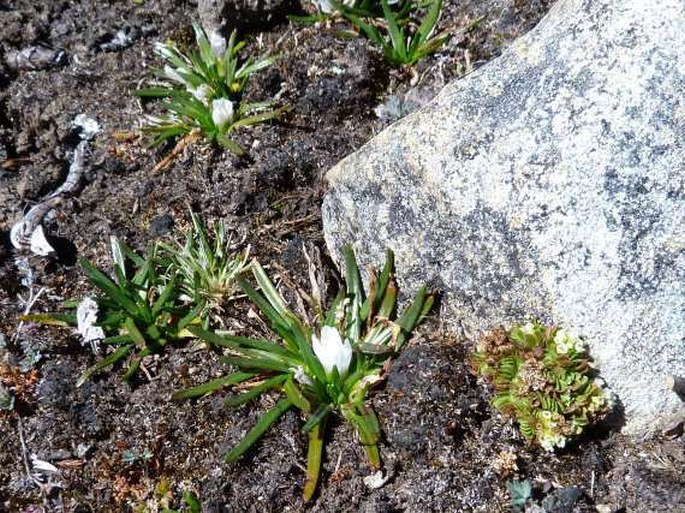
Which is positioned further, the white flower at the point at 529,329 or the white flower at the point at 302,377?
the white flower at the point at 302,377

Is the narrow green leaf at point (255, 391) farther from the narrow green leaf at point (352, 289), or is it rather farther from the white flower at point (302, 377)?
the narrow green leaf at point (352, 289)

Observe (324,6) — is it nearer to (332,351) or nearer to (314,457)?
(332,351)

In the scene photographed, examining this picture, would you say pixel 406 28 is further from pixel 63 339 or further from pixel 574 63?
pixel 63 339

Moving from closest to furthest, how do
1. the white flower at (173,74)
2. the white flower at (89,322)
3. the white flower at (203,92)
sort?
the white flower at (89,322) < the white flower at (203,92) < the white flower at (173,74)

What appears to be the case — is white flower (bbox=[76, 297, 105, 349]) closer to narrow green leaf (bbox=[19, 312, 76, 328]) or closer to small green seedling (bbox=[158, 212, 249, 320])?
narrow green leaf (bbox=[19, 312, 76, 328])

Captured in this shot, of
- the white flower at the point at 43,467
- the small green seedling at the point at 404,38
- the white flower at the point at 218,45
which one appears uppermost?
the small green seedling at the point at 404,38

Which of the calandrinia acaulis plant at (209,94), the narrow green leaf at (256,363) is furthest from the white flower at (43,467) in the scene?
the calandrinia acaulis plant at (209,94)

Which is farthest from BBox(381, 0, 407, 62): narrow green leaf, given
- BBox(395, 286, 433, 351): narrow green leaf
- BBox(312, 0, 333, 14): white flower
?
BBox(395, 286, 433, 351): narrow green leaf
